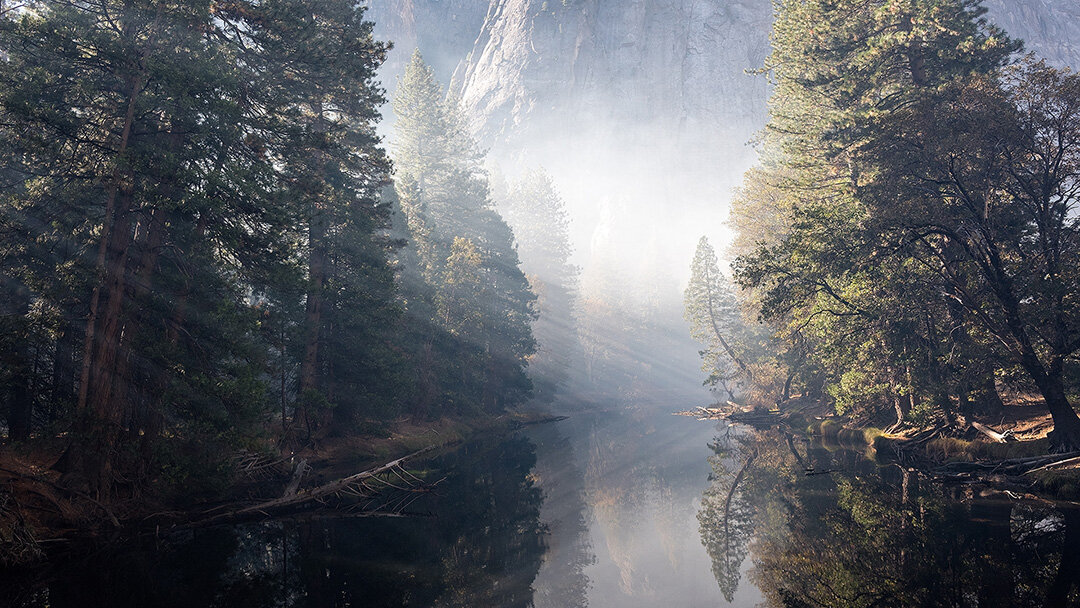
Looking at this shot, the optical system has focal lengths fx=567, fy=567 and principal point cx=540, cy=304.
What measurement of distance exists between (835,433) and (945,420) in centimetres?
1014

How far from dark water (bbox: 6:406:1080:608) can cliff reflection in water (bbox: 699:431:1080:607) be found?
0.15 ft

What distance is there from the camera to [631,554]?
41.0ft

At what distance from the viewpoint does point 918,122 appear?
2019 cm

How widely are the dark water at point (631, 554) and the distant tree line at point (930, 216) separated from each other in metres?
5.36

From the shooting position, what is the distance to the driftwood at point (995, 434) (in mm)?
18531

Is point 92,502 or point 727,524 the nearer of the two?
point 92,502

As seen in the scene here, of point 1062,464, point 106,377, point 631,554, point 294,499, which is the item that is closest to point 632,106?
point 1062,464

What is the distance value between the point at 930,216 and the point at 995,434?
7.77 metres

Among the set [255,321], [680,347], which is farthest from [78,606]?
[680,347]

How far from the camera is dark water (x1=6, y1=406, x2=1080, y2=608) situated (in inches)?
346

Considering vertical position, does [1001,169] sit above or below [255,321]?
above

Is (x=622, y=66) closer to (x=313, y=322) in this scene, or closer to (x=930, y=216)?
(x=930, y=216)

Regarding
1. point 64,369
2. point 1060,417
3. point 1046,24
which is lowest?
point 64,369

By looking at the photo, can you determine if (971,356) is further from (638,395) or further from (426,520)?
(638,395)
